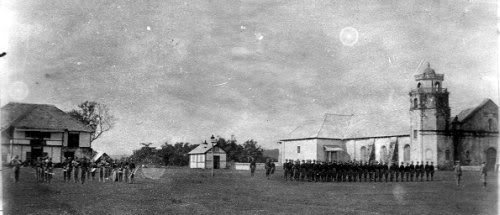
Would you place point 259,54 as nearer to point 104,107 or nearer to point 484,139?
point 104,107

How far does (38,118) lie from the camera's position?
18.1m

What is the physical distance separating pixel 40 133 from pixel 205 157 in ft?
51.3

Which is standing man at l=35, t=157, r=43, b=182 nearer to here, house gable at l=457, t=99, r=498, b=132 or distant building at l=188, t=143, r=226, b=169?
distant building at l=188, t=143, r=226, b=169

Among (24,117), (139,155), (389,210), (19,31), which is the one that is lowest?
(389,210)

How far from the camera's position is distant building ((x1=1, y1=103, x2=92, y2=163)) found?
1528 cm

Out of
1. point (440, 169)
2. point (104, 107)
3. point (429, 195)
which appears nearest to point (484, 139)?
point (440, 169)

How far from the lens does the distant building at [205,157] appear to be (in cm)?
3007

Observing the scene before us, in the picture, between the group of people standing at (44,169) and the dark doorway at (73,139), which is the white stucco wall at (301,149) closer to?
the dark doorway at (73,139)

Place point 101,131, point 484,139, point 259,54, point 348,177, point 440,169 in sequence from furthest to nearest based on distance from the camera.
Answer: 1. point 484,139
2. point 440,169
3. point 348,177
4. point 101,131
5. point 259,54

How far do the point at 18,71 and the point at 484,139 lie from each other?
37.4m

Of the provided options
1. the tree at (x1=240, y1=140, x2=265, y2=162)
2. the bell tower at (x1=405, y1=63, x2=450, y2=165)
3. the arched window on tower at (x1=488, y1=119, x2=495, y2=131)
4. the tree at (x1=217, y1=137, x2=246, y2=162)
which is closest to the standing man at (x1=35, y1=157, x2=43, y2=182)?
the tree at (x1=217, y1=137, x2=246, y2=162)

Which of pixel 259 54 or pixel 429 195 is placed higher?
pixel 259 54

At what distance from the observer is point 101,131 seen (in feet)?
57.3

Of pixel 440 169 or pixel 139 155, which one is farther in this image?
pixel 440 169
